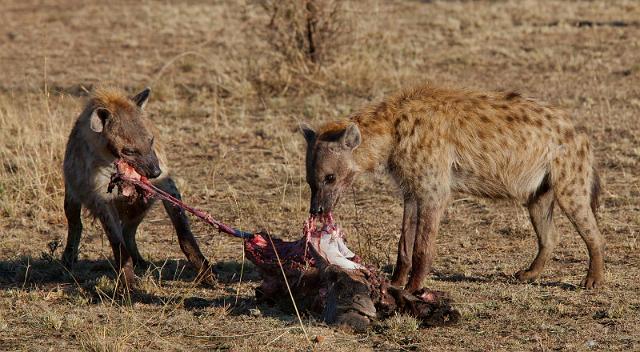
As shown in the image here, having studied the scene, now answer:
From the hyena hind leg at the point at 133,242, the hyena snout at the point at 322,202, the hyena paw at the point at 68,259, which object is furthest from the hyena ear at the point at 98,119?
the hyena snout at the point at 322,202

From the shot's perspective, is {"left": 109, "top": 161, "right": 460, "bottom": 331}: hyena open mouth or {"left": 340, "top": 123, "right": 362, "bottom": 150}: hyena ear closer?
{"left": 109, "top": 161, "right": 460, "bottom": 331}: hyena open mouth

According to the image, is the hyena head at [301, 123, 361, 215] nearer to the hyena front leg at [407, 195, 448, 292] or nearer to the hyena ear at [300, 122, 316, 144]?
the hyena ear at [300, 122, 316, 144]

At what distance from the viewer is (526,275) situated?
656 centimetres

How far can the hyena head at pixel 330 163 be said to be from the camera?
240 inches

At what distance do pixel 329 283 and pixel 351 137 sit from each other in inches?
36.2

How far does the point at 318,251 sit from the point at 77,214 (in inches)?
77.2

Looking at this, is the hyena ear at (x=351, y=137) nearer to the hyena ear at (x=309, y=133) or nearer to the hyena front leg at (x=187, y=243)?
the hyena ear at (x=309, y=133)

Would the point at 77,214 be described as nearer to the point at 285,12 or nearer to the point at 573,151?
the point at 573,151

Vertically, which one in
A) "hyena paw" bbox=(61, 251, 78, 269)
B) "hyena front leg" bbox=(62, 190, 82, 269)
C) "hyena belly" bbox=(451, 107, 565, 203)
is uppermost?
"hyena belly" bbox=(451, 107, 565, 203)

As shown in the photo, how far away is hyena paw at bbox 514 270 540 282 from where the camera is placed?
258 inches

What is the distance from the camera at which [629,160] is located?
9.25m

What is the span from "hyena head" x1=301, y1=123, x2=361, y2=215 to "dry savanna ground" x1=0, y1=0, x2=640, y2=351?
2.30 feet

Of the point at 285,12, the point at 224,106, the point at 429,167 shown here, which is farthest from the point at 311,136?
the point at 285,12

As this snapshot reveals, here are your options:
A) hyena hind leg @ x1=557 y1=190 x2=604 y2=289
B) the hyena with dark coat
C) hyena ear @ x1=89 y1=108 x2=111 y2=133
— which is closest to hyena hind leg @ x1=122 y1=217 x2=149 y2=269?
the hyena with dark coat
